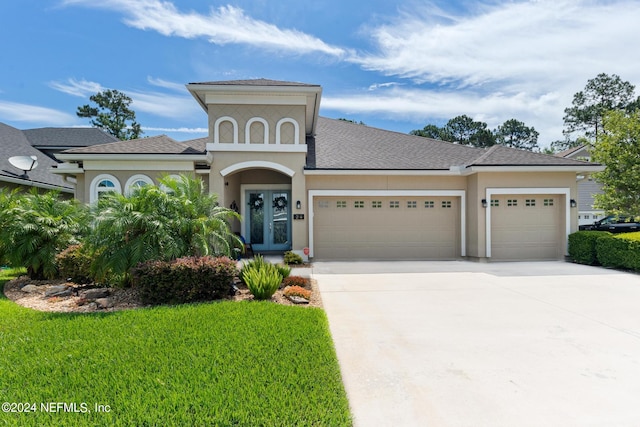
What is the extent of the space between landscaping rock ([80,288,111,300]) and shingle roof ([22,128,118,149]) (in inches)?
674

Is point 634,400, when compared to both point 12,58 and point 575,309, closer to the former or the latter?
point 575,309

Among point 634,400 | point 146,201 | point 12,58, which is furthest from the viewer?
point 12,58

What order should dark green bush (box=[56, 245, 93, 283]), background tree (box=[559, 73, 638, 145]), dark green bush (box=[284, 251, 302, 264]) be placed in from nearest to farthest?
dark green bush (box=[56, 245, 93, 283]), dark green bush (box=[284, 251, 302, 264]), background tree (box=[559, 73, 638, 145])

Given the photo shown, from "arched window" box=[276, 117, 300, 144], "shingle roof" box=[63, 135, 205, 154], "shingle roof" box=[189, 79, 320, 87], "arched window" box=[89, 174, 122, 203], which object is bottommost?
"arched window" box=[89, 174, 122, 203]

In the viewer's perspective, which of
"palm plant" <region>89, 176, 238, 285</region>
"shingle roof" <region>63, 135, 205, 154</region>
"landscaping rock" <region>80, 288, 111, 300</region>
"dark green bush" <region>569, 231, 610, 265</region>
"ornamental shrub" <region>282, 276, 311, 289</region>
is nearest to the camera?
"palm plant" <region>89, 176, 238, 285</region>

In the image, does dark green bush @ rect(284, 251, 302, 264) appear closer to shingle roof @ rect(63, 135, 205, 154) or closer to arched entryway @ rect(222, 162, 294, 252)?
arched entryway @ rect(222, 162, 294, 252)

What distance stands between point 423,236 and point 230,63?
11.1 meters

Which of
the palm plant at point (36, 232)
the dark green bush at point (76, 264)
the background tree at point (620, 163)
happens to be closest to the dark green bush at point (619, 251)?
the background tree at point (620, 163)

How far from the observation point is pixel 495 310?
5.93 meters

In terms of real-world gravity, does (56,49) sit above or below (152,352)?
above

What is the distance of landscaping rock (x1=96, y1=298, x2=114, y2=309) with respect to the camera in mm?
6055

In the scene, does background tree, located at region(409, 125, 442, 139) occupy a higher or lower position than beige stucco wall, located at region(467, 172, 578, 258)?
higher

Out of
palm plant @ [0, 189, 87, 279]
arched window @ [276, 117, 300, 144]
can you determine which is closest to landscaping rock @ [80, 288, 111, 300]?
palm plant @ [0, 189, 87, 279]

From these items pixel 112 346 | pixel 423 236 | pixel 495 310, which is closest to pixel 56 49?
pixel 112 346
